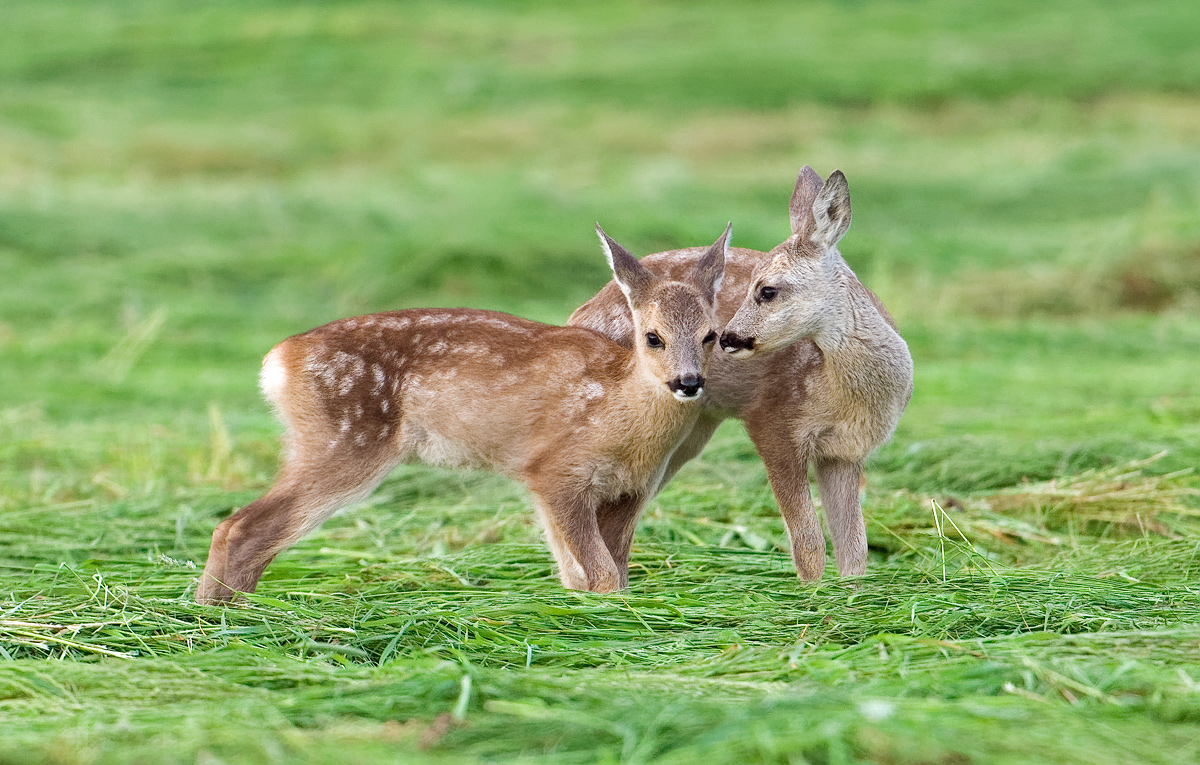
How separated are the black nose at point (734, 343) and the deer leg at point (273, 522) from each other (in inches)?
51.4

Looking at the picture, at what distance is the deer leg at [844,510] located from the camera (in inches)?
213

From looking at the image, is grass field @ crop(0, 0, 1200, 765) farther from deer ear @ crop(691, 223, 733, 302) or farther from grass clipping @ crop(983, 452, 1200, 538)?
deer ear @ crop(691, 223, 733, 302)

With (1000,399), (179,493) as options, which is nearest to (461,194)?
(1000,399)

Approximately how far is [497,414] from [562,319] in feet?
16.5

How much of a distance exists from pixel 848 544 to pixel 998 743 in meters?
2.24

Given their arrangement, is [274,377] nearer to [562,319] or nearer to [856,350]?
[856,350]

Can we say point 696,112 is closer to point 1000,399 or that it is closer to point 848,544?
point 1000,399

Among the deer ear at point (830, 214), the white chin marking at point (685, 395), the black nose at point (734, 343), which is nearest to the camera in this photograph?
the white chin marking at point (685, 395)

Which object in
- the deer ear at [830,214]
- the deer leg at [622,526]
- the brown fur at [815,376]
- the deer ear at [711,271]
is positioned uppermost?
the deer ear at [830,214]

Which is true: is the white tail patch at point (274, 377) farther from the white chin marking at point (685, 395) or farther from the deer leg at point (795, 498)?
the deer leg at point (795, 498)

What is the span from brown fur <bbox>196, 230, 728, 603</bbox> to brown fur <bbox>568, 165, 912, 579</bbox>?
21cm

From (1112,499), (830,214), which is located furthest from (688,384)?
(1112,499)

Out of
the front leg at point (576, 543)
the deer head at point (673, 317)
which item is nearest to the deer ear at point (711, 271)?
the deer head at point (673, 317)

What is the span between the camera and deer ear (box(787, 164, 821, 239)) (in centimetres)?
525
